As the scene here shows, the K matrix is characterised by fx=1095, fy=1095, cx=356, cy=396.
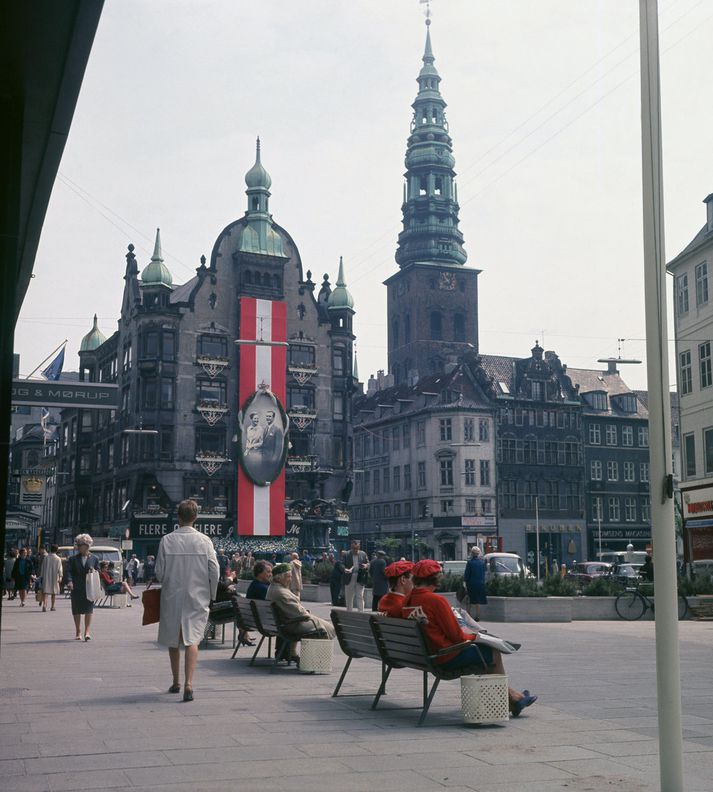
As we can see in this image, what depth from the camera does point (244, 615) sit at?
16031mm

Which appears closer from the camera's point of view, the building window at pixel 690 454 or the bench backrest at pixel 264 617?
the bench backrest at pixel 264 617

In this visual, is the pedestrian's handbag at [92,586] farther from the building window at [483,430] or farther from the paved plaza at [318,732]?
the building window at [483,430]

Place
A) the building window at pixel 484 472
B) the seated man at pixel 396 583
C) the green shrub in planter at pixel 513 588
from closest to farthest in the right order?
the seated man at pixel 396 583
the green shrub in planter at pixel 513 588
the building window at pixel 484 472

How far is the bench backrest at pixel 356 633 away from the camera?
11102mm

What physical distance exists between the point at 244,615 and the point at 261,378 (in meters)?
62.2

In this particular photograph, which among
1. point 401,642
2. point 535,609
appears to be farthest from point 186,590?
point 535,609

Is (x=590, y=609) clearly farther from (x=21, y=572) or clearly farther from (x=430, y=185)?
(x=430, y=185)

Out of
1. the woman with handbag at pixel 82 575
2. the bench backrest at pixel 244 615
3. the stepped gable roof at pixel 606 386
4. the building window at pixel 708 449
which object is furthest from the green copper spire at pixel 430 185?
the bench backrest at pixel 244 615

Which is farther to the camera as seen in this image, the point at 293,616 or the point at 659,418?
the point at 293,616

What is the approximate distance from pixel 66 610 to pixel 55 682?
2043cm

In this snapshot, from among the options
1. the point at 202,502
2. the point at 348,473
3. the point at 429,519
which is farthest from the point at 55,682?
the point at 429,519

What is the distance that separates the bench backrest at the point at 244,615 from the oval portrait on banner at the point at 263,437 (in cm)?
6010

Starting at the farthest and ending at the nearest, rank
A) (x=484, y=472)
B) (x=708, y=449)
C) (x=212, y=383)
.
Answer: (x=484, y=472), (x=212, y=383), (x=708, y=449)

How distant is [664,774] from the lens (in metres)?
6.45
